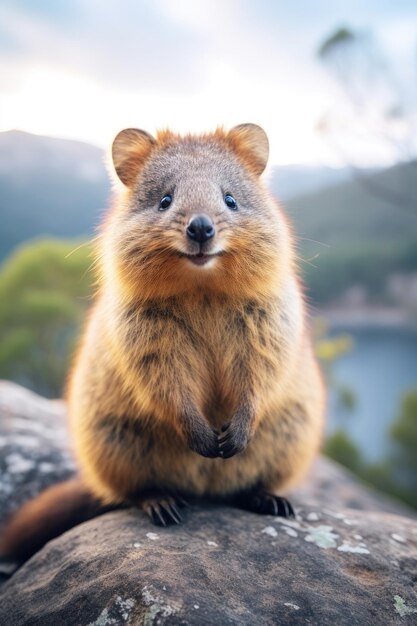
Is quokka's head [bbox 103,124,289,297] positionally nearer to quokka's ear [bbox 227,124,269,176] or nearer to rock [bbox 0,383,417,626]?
quokka's ear [bbox 227,124,269,176]

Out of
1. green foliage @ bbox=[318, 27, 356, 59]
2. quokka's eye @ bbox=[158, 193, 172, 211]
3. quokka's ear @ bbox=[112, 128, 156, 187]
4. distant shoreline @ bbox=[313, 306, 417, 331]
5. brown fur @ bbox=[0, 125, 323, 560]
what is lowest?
brown fur @ bbox=[0, 125, 323, 560]

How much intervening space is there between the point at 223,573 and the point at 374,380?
9455mm

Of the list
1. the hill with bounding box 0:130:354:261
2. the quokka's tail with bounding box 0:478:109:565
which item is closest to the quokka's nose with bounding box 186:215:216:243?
the quokka's tail with bounding box 0:478:109:565

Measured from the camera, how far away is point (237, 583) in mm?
2527

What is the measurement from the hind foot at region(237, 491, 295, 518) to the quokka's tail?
0.90m

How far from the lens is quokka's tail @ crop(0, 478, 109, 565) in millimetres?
3562

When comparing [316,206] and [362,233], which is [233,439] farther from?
[362,233]

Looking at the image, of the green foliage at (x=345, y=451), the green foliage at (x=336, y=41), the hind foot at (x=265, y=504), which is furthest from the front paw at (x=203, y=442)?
the green foliage at (x=345, y=451)

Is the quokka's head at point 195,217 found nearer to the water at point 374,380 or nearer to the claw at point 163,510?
the claw at point 163,510

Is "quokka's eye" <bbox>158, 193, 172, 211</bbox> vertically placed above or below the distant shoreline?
below

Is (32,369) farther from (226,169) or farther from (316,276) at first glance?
(226,169)

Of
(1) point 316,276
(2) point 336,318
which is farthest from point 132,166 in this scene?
(2) point 336,318

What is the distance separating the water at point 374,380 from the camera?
10.7 metres

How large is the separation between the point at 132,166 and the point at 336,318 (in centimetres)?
808
